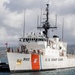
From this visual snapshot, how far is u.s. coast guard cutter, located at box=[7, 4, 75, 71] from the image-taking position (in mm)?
70875

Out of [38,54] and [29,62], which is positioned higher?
[38,54]

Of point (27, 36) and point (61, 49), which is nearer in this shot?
point (27, 36)

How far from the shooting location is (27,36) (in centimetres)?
7375

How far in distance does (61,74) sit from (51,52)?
17.8ft

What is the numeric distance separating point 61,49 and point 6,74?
14957 millimetres

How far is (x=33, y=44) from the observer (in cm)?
7338

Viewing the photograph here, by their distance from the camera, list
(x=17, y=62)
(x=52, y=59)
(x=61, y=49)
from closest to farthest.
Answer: (x=17, y=62) < (x=52, y=59) < (x=61, y=49)

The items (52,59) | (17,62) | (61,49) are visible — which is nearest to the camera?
(17,62)

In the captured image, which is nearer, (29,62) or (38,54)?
(29,62)

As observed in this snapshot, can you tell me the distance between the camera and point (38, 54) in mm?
71938

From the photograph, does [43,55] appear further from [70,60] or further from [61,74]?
[70,60]

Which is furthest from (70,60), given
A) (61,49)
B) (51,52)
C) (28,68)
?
(28,68)

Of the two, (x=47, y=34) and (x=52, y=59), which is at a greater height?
(x=47, y=34)

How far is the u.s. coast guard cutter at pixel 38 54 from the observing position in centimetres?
7088
